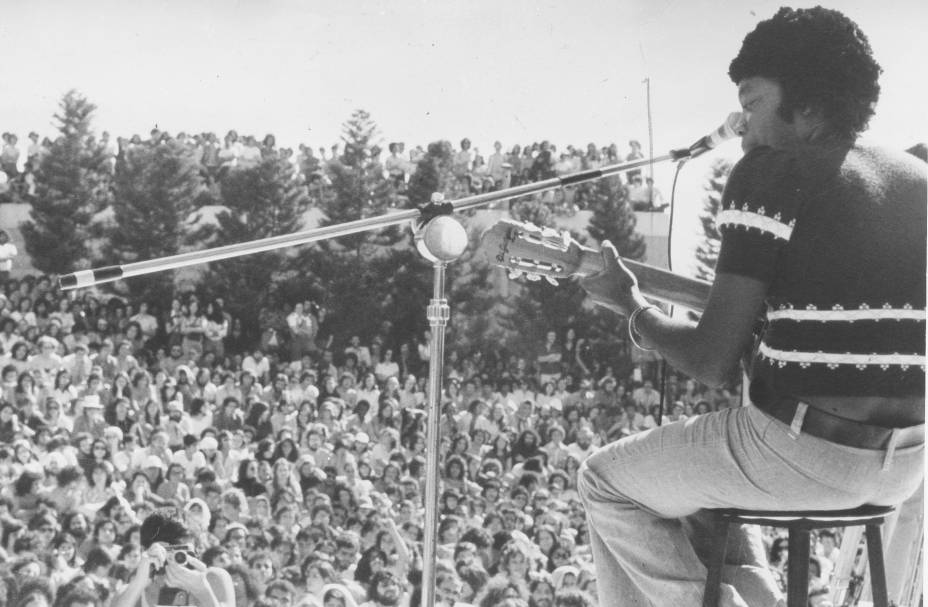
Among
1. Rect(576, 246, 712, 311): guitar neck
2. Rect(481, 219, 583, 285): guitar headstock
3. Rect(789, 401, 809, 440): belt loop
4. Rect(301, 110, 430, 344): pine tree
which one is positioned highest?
Rect(301, 110, 430, 344): pine tree

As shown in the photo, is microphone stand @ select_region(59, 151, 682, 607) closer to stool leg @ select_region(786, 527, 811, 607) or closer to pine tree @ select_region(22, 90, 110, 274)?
stool leg @ select_region(786, 527, 811, 607)

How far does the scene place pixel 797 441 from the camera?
4.05 feet

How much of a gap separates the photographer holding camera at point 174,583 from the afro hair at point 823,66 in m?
3.14

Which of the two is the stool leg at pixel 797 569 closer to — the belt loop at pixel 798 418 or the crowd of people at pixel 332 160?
the belt loop at pixel 798 418

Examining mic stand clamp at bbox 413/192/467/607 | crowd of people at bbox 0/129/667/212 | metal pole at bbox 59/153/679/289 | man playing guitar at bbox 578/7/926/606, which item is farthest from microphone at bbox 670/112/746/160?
crowd of people at bbox 0/129/667/212

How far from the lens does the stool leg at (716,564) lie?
1.29m

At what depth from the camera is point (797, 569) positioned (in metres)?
1.31

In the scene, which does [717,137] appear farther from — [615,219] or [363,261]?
[363,261]

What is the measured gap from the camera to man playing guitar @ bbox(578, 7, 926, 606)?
1.21 meters

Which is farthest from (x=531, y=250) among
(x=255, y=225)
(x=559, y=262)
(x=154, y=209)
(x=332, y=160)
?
(x=154, y=209)

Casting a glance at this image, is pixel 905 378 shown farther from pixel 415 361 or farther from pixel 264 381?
pixel 415 361

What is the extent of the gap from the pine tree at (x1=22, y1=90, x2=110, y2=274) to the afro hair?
8.63 meters

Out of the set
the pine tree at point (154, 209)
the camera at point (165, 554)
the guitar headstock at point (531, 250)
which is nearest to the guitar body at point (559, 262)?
the guitar headstock at point (531, 250)

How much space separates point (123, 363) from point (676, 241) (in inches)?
246
